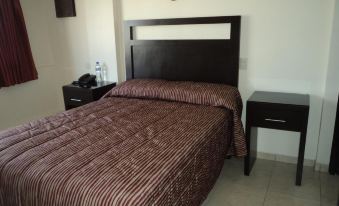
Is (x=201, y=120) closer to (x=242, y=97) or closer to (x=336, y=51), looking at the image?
(x=242, y=97)

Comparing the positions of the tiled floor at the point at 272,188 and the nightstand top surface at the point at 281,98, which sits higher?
the nightstand top surface at the point at 281,98

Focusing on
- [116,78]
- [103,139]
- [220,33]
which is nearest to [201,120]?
[103,139]

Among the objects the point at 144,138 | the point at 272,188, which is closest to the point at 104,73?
the point at 144,138

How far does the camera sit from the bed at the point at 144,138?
1.31 meters

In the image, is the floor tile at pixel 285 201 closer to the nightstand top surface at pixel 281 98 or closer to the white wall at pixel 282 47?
the white wall at pixel 282 47

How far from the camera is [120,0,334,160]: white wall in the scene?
2340 millimetres

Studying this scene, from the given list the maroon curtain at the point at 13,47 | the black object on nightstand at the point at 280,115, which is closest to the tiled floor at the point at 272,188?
the black object on nightstand at the point at 280,115

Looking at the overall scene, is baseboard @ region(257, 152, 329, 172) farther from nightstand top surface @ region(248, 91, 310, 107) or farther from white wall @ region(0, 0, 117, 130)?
white wall @ region(0, 0, 117, 130)

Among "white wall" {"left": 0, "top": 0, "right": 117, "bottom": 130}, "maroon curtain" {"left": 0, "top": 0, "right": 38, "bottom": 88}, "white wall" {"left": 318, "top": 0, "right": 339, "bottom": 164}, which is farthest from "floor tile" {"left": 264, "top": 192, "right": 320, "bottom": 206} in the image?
"maroon curtain" {"left": 0, "top": 0, "right": 38, "bottom": 88}

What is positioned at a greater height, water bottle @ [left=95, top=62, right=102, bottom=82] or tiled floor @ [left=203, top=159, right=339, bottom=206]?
water bottle @ [left=95, top=62, right=102, bottom=82]

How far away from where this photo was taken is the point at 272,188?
226 cm

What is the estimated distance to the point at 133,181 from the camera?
4.16 ft

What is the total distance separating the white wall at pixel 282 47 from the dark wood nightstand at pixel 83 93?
4.03 feet

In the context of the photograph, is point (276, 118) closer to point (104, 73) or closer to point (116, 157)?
point (116, 157)
